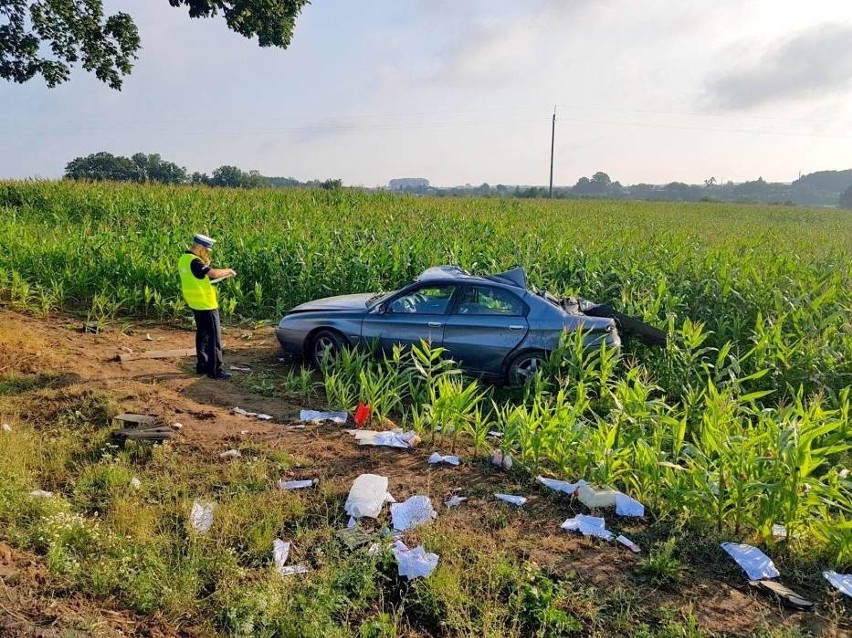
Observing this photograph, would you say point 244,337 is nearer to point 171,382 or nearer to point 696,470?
point 171,382

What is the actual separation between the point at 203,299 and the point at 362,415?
2.91 m

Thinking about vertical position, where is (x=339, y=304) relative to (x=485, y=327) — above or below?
above

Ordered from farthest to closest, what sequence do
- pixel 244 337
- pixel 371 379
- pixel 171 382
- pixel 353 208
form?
pixel 353 208, pixel 244 337, pixel 171 382, pixel 371 379

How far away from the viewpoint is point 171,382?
24.8 feet

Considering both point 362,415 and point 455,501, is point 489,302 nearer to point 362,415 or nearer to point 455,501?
point 362,415

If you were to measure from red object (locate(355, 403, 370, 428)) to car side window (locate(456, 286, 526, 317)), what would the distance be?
208 cm

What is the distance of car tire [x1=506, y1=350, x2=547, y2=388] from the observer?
7.66 metres

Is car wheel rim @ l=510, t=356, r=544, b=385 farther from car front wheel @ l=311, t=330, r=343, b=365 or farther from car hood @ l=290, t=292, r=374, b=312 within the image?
car front wheel @ l=311, t=330, r=343, b=365

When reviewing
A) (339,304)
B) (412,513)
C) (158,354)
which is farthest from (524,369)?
(158,354)

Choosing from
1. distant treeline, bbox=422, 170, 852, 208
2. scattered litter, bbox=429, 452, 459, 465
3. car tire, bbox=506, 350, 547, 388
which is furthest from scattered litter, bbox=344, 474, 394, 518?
distant treeline, bbox=422, 170, 852, 208

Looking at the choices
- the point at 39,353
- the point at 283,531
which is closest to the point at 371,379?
the point at 283,531

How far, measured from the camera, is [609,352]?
6977 mm

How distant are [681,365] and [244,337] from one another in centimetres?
681

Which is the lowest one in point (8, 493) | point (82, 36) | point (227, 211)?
point (8, 493)
